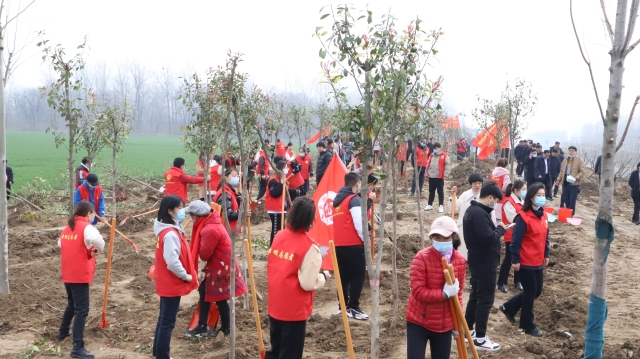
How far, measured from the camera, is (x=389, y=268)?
9.38 metres

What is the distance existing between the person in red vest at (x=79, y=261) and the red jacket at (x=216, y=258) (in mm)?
1082

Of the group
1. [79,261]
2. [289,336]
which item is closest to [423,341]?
[289,336]

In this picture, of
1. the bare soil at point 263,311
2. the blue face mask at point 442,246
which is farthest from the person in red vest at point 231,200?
the blue face mask at point 442,246

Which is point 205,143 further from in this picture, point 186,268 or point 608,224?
point 608,224

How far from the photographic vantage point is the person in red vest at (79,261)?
5.46 meters

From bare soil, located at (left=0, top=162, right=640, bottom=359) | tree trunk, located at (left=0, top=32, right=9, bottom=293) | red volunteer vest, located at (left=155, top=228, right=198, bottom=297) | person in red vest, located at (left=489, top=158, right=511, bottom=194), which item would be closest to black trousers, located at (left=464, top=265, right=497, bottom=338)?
bare soil, located at (left=0, top=162, right=640, bottom=359)

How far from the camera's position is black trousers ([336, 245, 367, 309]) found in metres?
6.62

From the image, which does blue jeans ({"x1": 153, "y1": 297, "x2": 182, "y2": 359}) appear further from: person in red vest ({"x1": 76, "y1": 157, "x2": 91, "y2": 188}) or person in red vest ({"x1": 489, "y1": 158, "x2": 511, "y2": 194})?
person in red vest ({"x1": 489, "y1": 158, "x2": 511, "y2": 194})

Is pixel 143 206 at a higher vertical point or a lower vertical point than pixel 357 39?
lower

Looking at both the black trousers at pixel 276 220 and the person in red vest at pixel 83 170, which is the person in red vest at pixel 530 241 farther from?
the person in red vest at pixel 83 170

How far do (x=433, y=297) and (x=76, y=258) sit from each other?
12.0 ft

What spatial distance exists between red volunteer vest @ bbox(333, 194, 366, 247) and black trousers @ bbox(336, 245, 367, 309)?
3.2 inches

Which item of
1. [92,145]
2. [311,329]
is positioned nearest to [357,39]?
[311,329]

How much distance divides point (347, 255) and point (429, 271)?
2496mm
